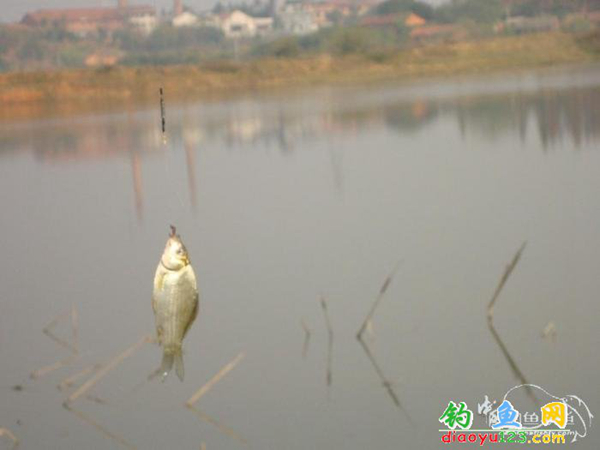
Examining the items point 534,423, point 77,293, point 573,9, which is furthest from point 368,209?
point 573,9

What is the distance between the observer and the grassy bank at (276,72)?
4144 centimetres

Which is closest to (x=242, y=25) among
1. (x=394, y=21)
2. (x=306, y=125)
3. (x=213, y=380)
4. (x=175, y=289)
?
(x=394, y=21)

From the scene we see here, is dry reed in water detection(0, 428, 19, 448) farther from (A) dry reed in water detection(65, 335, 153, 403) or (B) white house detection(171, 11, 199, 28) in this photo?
(B) white house detection(171, 11, 199, 28)

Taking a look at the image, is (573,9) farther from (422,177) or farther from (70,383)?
(70,383)

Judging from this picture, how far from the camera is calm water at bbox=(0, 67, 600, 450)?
709 centimetres

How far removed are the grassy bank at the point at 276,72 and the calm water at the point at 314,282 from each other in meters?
19.5

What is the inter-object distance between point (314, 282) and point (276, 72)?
119ft

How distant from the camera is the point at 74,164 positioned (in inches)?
931

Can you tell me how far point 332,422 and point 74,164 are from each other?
1742 cm

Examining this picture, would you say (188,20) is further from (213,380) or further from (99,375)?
(213,380)

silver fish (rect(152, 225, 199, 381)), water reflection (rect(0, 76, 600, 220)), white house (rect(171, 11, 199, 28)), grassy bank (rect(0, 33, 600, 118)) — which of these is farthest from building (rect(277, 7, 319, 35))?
silver fish (rect(152, 225, 199, 381))

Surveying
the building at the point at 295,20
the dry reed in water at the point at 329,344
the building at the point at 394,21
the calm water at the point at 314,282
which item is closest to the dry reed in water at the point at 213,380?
the calm water at the point at 314,282

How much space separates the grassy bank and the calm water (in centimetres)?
1949

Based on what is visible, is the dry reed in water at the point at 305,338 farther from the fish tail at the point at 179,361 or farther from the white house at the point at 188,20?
the white house at the point at 188,20
